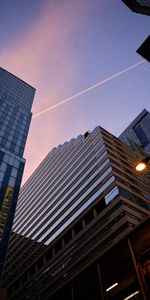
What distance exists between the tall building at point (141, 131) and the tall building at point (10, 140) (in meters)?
87.8

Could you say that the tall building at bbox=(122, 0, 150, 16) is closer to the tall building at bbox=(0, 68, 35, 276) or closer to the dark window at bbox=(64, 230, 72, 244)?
the tall building at bbox=(0, 68, 35, 276)

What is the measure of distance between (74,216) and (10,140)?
84.6 ft

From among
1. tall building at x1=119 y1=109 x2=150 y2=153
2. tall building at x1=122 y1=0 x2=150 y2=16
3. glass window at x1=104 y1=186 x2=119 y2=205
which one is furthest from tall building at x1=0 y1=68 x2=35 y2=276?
tall building at x1=119 y1=109 x2=150 y2=153

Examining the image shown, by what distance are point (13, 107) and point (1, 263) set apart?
183 feet

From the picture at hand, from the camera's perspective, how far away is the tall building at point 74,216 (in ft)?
154

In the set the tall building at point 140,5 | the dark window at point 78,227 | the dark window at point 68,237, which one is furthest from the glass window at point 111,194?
Answer: the tall building at point 140,5

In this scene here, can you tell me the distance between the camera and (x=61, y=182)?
78.4 m

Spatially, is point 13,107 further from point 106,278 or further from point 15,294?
point 106,278

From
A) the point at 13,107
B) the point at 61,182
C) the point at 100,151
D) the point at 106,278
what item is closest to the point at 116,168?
the point at 100,151

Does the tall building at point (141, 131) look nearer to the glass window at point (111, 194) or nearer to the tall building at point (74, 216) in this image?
the tall building at point (74, 216)

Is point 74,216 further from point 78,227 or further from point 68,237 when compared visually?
point 68,237

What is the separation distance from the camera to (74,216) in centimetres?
5953

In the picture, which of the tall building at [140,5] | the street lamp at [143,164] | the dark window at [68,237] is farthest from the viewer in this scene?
the dark window at [68,237]

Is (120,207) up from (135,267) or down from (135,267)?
up
